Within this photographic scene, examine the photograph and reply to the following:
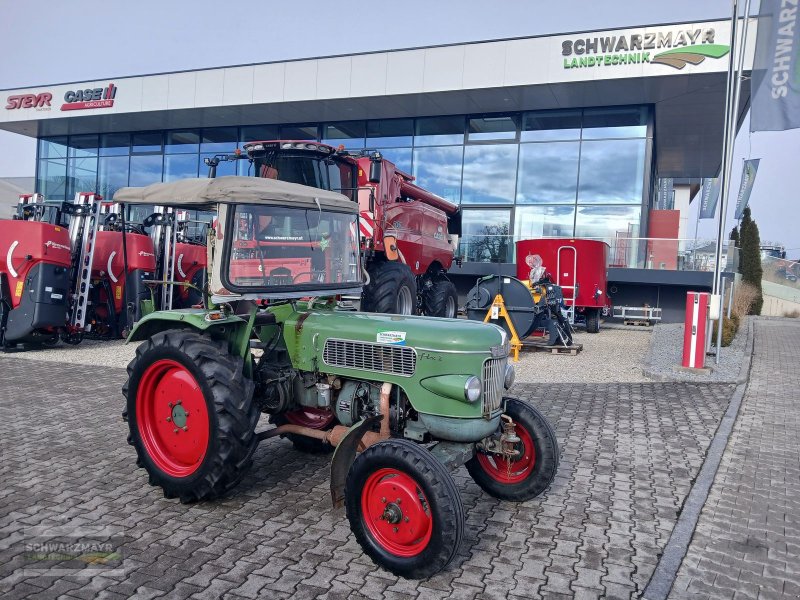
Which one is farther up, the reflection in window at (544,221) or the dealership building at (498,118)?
the dealership building at (498,118)

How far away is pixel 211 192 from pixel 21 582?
241cm

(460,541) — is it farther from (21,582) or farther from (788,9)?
(788,9)

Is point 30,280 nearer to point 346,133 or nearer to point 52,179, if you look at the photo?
point 346,133

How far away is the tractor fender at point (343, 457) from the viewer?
3.58 metres

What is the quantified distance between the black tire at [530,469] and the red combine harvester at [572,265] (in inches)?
367

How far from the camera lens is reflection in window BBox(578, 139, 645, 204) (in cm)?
1750

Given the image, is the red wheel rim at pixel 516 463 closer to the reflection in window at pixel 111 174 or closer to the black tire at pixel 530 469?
the black tire at pixel 530 469

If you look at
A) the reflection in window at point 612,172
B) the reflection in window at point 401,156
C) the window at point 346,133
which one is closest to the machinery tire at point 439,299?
the reflection in window at point 612,172

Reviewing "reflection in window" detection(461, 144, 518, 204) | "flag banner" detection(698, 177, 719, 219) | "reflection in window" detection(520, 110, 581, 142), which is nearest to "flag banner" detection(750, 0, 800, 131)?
"reflection in window" detection(520, 110, 581, 142)

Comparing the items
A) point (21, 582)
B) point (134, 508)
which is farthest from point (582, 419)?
point (21, 582)

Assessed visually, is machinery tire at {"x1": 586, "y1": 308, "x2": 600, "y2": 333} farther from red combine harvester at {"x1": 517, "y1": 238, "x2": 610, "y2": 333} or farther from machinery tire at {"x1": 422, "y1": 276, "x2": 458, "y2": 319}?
machinery tire at {"x1": 422, "y1": 276, "x2": 458, "y2": 319}

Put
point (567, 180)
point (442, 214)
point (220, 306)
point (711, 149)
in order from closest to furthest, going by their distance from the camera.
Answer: point (220, 306)
point (442, 214)
point (567, 180)
point (711, 149)

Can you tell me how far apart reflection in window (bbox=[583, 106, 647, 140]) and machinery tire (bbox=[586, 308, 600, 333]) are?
6350mm

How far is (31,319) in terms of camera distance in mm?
9203
